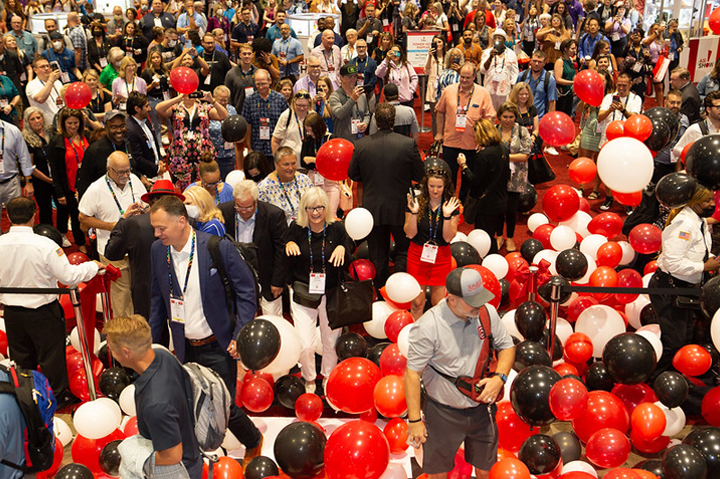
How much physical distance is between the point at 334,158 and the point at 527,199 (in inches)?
113

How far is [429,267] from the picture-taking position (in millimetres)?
5508

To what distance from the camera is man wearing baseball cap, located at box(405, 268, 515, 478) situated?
131 inches

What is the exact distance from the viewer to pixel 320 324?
16.6 feet

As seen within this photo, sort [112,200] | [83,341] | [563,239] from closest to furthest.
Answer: [83,341]
[112,200]
[563,239]

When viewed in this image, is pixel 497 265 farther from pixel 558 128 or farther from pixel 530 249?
pixel 558 128

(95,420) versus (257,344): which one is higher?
(257,344)

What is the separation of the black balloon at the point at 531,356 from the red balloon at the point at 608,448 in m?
0.61

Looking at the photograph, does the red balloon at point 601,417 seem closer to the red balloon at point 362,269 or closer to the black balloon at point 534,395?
the black balloon at point 534,395

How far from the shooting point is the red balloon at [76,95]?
742 centimetres

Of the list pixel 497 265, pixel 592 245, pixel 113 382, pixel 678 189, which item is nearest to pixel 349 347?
pixel 113 382

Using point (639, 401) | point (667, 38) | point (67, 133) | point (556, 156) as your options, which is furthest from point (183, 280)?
point (667, 38)

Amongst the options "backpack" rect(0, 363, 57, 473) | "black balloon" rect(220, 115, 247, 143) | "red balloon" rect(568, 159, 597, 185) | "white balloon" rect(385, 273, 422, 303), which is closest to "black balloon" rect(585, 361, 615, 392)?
"white balloon" rect(385, 273, 422, 303)

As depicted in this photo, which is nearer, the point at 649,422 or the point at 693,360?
the point at 649,422

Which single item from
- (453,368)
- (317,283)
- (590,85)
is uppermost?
(590,85)
